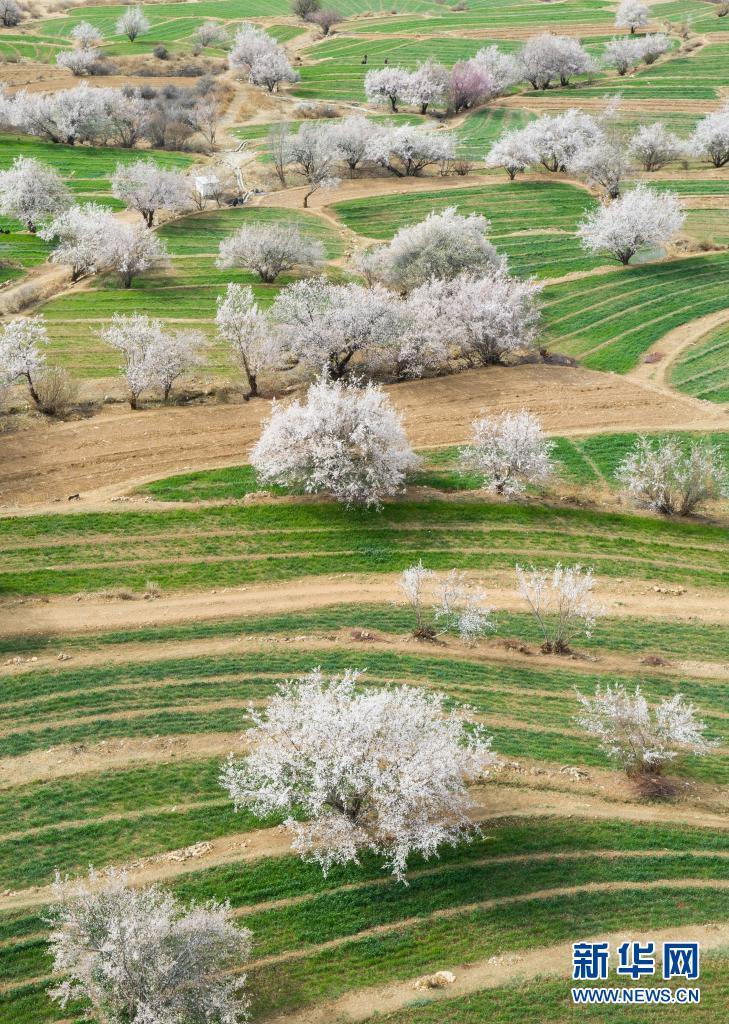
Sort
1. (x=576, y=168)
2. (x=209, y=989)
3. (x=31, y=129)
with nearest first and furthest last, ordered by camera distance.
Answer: (x=209, y=989) < (x=576, y=168) < (x=31, y=129)

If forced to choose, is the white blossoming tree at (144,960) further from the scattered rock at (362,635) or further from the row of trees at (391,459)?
the row of trees at (391,459)

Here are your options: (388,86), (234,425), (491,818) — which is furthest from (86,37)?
(491,818)

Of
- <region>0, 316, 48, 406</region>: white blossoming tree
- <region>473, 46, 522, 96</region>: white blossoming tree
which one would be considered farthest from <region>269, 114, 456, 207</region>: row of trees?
<region>0, 316, 48, 406</region>: white blossoming tree

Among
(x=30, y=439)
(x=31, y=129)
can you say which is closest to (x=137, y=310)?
(x=30, y=439)

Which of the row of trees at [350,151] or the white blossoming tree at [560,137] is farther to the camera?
the white blossoming tree at [560,137]

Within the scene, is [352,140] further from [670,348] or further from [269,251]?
[670,348]

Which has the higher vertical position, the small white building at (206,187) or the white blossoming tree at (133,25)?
the white blossoming tree at (133,25)

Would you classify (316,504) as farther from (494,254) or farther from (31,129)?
(31,129)

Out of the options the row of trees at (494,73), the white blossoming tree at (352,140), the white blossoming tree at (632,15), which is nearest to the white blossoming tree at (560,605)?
the white blossoming tree at (352,140)
